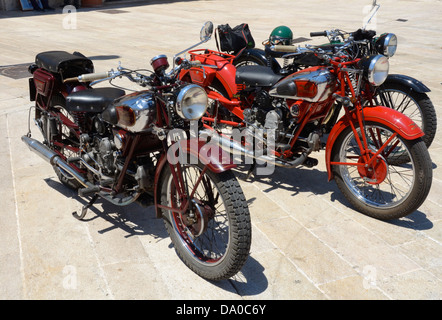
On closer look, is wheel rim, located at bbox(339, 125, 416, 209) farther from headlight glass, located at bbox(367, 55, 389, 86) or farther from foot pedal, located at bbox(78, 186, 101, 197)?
foot pedal, located at bbox(78, 186, 101, 197)

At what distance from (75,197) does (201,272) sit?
1673 mm

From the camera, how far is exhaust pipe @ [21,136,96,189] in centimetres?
398

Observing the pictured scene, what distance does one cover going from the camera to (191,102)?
3047mm

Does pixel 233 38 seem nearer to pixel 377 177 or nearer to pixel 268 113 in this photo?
pixel 268 113

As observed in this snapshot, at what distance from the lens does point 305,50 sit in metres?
4.27

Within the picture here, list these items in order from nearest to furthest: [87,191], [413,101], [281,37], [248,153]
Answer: [87,191] < [248,153] < [413,101] < [281,37]

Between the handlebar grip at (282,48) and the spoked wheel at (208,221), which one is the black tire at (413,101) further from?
the spoked wheel at (208,221)

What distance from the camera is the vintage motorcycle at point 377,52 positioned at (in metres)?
4.38

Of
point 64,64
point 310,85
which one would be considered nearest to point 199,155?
point 310,85

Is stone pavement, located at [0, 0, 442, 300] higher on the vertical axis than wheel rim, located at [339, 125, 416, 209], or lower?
lower

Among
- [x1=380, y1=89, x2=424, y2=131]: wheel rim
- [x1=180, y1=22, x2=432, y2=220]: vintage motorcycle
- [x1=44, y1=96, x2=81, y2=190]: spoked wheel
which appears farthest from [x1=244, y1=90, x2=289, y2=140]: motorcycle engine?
[x1=44, y1=96, x2=81, y2=190]: spoked wheel

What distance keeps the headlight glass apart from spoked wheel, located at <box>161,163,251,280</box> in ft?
5.37

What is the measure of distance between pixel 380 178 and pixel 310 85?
962 mm
